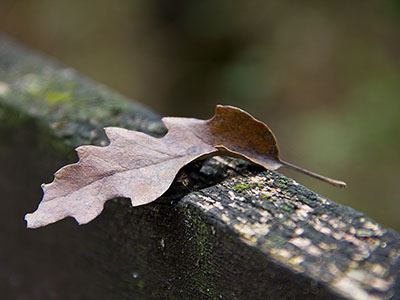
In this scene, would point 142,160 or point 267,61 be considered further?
point 267,61

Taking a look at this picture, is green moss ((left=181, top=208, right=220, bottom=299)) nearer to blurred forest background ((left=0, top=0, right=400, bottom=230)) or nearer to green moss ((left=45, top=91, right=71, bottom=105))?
green moss ((left=45, top=91, right=71, bottom=105))

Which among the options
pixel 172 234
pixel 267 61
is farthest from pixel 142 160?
pixel 267 61

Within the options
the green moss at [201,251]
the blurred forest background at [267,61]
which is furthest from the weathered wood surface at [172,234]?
the blurred forest background at [267,61]

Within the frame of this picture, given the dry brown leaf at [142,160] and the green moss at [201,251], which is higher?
the dry brown leaf at [142,160]

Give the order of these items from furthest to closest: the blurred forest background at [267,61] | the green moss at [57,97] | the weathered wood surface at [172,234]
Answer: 1. the blurred forest background at [267,61]
2. the green moss at [57,97]
3. the weathered wood surface at [172,234]

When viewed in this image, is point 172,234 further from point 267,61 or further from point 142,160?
point 267,61

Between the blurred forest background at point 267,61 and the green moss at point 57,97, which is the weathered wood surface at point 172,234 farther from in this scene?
the blurred forest background at point 267,61

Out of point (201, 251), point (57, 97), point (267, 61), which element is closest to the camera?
point (201, 251)
